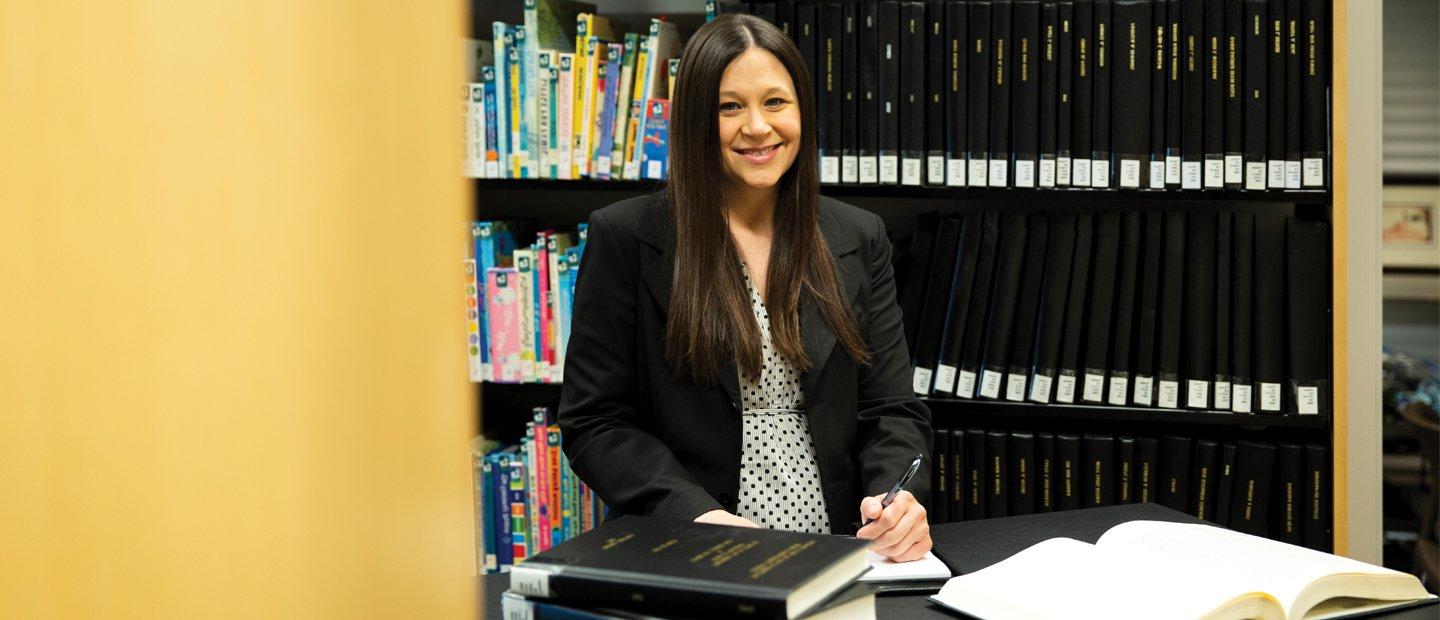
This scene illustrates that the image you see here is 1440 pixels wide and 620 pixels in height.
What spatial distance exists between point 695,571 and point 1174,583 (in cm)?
52

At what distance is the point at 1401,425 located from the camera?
370cm

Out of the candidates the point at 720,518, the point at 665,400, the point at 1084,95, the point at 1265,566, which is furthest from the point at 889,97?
the point at 1265,566

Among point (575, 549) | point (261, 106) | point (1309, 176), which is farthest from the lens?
point (1309, 176)

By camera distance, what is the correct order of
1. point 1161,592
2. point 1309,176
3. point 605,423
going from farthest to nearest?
point 1309,176, point 605,423, point 1161,592

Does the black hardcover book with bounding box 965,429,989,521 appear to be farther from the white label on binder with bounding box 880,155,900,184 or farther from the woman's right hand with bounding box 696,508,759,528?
the woman's right hand with bounding box 696,508,759,528

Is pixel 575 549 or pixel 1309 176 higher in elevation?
pixel 1309 176

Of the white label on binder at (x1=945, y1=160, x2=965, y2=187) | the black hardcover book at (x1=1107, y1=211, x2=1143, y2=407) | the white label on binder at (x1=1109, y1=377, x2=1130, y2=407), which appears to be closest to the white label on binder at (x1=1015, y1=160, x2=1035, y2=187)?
the white label on binder at (x1=945, y1=160, x2=965, y2=187)

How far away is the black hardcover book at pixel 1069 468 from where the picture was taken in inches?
91.3

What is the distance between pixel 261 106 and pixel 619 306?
1636 millimetres

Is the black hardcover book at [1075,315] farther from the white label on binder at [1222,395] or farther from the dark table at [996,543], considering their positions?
the dark table at [996,543]

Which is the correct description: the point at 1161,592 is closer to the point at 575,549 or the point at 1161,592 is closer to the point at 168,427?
the point at 575,549

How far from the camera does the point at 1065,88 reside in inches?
87.6

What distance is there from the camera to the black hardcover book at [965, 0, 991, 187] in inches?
88.2

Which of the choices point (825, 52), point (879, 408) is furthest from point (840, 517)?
point (825, 52)
